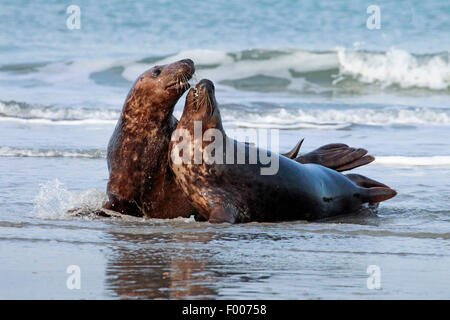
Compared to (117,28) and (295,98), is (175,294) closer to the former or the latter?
(295,98)

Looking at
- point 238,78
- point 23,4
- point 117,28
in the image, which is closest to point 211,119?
point 238,78

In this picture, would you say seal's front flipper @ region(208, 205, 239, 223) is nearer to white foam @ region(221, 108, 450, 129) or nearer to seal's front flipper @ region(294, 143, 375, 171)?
seal's front flipper @ region(294, 143, 375, 171)

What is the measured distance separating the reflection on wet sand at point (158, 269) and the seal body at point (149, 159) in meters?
1.01

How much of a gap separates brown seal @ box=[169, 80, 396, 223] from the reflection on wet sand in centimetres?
60

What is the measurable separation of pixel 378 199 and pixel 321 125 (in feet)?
23.3

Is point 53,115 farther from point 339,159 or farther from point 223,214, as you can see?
point 223,214

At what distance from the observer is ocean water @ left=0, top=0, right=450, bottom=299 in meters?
5.67

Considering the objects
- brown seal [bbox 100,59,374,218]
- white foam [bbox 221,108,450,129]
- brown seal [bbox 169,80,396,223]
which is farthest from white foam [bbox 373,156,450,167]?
brown seal [bbox 100,59,374,218]

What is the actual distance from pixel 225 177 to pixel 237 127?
7.85 m

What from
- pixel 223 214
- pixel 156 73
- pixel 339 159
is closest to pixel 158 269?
pixel 223 214

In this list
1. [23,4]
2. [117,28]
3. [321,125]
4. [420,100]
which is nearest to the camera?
[321,125]

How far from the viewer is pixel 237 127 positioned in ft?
50.7

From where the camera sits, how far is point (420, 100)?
19.7 metres
